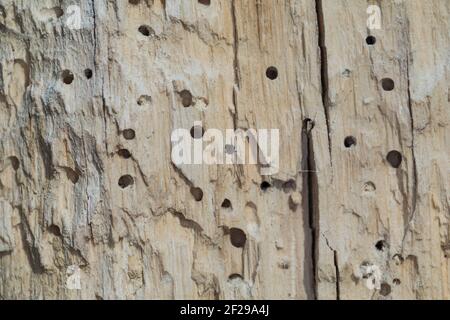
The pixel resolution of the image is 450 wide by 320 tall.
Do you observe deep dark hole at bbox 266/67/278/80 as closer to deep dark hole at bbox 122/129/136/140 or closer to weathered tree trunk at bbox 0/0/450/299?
weathered tree trunk at bbox 0/0/450/299

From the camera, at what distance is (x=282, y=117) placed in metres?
2.07

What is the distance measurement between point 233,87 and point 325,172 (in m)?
0.36

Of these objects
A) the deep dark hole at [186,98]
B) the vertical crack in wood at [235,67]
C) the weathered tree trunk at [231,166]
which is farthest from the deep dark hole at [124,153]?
the vertical crack in wood at [235,67]

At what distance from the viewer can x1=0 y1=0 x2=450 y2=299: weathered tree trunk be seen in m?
2.04

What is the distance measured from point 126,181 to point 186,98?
296 millimetres

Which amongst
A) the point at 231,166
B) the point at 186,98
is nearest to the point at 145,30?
the point at 186,98

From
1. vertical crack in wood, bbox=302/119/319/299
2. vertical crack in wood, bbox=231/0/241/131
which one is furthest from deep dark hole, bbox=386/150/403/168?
vertical crack in wood, bbox=231/0/241/131

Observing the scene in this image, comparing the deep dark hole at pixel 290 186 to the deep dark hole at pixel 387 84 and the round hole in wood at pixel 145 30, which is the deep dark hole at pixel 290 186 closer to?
the deep dark hole at pixel 387 84

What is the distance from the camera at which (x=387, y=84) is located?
6.86ft

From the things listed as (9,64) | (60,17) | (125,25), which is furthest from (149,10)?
(9,64)

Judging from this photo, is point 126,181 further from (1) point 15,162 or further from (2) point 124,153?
(1) point 15,162

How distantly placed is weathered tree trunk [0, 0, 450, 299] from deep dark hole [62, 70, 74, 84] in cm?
2

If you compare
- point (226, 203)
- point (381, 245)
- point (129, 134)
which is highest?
point (129, 134)
